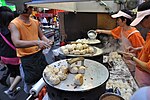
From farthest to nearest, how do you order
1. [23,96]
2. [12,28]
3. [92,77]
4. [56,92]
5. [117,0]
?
[23,96], [117,0], [12,28], [92,77], [56,92]

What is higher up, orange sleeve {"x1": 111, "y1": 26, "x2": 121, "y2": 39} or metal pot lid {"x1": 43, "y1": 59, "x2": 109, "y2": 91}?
orange sleeve {"x1": 111, "y1": 26, "x2": 121, "y2": 39}

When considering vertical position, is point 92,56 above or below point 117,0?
below

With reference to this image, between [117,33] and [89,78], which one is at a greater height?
[117,33]

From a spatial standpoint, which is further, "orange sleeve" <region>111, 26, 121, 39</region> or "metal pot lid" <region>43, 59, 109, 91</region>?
"orange sleeve" <region>111, 26, 121, 39</region>

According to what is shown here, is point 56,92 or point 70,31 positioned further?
point 70,31

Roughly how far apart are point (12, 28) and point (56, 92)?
3.41 feet

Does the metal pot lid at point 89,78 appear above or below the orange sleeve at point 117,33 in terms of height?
below

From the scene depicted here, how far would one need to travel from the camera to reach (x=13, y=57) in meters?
2.38

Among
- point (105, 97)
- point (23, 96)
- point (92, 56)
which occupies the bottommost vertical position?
→ point (23, 96)

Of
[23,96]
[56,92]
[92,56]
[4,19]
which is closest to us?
[56,92]

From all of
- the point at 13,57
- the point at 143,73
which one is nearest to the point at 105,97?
the point at 143,73

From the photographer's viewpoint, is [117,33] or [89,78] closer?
[89,78]

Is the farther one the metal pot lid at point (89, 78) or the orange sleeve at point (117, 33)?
the orange sleeve at point (117, 33)

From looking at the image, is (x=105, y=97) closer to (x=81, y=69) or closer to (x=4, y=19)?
(x=81, y=69)
